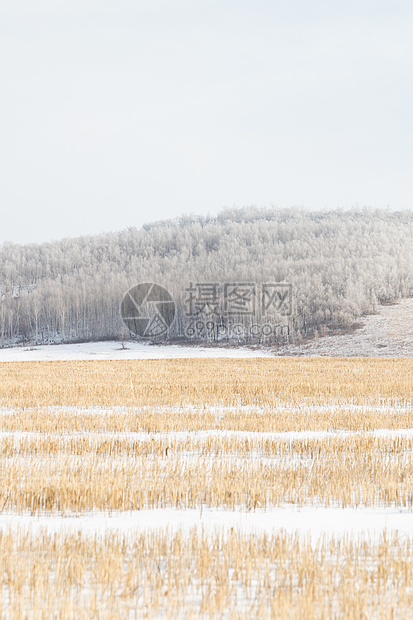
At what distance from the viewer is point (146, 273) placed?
118438mm

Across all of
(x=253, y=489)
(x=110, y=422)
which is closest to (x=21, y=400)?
(x=110, y=422)

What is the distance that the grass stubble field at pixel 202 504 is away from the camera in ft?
10.8

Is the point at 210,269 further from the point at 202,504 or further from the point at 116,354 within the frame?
the point at 202,504

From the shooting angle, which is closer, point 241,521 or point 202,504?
point 241,521

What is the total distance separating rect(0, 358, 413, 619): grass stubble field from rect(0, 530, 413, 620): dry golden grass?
1 cm

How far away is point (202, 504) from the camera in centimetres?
546

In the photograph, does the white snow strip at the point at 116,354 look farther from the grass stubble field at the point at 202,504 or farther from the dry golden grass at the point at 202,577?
the dry golden grass at the point at 202,577

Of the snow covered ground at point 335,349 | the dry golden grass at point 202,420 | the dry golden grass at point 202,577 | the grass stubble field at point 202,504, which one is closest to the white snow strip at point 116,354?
the snow covered ground at point 335,349

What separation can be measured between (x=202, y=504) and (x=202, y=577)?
1.89m

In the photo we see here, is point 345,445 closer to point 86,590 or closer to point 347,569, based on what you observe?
point 347,569

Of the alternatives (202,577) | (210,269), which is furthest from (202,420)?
(210,269)

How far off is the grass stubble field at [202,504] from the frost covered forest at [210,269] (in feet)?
192

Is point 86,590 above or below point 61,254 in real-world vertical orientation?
below

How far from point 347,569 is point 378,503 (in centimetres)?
215
